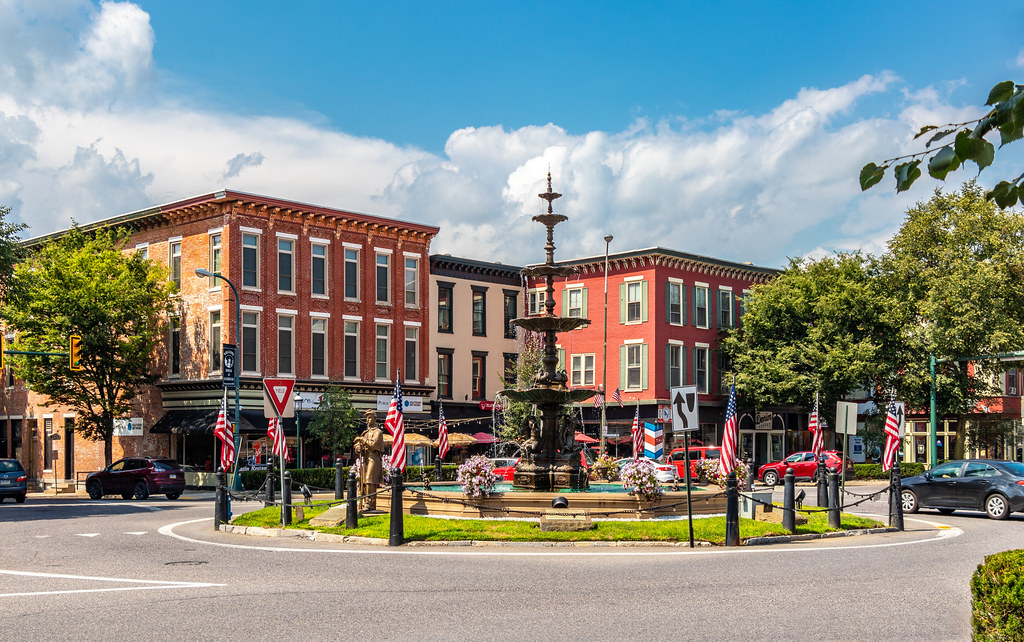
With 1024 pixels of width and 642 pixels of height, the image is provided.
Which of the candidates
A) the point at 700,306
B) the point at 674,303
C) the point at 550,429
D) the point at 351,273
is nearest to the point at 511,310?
the point at 674,303

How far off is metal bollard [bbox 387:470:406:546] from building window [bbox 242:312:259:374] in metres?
30.4

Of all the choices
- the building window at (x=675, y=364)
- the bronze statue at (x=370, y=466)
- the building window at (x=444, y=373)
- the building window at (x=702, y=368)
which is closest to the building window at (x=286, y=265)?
the building window at (x=444, y=373)

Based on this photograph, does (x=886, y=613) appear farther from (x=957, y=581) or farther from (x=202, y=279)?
(x=202, y=279)

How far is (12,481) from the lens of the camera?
117ft

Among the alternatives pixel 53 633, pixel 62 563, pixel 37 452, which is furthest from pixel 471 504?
pixel 37 452

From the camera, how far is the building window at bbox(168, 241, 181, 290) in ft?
163

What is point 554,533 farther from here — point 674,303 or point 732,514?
point 674,303

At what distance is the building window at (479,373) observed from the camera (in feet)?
197

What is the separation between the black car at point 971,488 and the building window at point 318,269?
30.3 metres

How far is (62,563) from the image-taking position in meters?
15.7

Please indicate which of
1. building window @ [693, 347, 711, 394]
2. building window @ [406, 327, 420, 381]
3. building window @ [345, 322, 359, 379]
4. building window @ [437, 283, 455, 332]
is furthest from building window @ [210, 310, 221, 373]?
building window @ [693, 347, 711, 394]

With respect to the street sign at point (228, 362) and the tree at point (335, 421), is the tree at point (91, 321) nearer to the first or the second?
the street sign at point (228, 362)

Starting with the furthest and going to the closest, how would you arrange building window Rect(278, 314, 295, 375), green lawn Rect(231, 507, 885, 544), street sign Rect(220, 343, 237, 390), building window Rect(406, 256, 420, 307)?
1. building window Rect(406, 256, 420, 307)
2. building window Rect(278, 314, 295, 375)
3. street sign Rect(220, 343, 237, 390)
4. green lawn Rect(231, 507, 885, 544)

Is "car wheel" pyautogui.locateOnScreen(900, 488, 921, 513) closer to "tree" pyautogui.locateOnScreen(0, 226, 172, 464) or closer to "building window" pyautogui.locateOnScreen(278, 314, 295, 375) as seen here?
"building window" pyautogui.locateOnScreen(278, 314, 295, 375)
